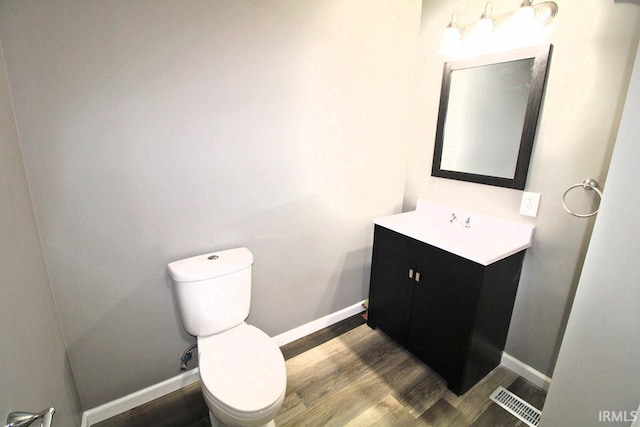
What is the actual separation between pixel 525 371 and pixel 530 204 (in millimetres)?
996

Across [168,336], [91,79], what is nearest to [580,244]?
[168,336]

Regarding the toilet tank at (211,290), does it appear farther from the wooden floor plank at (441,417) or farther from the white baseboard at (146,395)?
the wooden floor plank at (441,417)

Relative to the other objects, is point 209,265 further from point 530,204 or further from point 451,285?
point 530,204

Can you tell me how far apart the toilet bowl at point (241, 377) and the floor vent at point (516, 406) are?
123cm

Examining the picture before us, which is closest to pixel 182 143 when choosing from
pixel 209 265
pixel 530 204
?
pixel 209 265

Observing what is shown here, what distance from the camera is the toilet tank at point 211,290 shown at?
133 centimetres

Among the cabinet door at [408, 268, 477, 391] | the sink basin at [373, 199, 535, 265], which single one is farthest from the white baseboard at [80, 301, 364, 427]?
the sink basin at [373, 199, 535, 265]

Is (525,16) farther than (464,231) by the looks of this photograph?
No

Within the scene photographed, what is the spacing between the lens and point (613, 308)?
34.7 inches

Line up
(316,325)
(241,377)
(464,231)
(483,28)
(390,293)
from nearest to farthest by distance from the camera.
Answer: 1. (241,377)
2. (483,28)
3. (464,231)
4. (390,293)
5. (316,325)

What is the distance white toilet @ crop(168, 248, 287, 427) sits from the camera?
1.08 m

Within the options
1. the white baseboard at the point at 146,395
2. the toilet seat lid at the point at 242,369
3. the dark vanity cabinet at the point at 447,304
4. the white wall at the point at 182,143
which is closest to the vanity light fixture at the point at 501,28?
the white wall at the point at 182,143

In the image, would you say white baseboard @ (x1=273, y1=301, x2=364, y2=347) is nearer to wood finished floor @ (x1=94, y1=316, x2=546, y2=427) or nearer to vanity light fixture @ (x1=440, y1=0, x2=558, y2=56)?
wood finished floor @ (x1=94, y1=316, x2=546, y2=427)

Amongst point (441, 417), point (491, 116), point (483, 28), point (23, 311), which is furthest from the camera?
point (491, 116)
